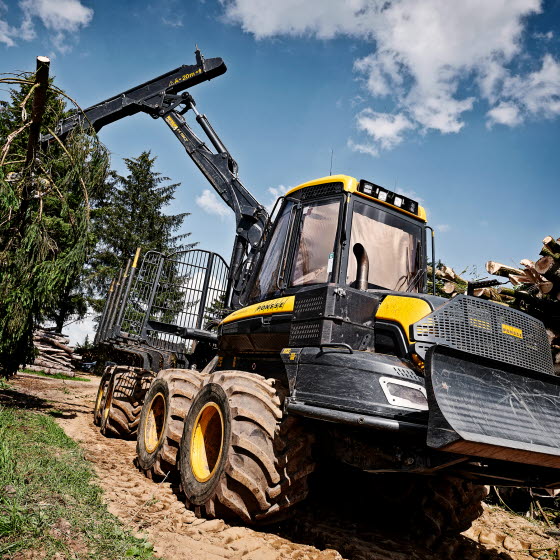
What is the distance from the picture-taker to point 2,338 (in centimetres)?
659

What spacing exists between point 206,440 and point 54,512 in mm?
1589

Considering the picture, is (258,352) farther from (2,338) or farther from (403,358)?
(2,338)

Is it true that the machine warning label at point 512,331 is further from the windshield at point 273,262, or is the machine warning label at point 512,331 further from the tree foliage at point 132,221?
the tree foliage at point 132,221

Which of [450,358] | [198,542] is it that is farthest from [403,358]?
[198,542]

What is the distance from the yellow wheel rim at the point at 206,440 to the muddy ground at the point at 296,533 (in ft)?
1.26

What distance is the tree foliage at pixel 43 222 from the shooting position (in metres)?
6.26

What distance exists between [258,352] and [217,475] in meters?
1.34

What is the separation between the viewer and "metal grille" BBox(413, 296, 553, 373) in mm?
3473

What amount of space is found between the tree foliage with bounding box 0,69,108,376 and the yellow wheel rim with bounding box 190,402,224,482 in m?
3.57

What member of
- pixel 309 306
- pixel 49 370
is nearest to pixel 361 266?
pixel 309 306

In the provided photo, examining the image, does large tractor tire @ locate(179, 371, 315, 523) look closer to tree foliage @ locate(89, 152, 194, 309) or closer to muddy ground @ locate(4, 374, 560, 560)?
muddy ground @ locate(4, 374, 560, 560)

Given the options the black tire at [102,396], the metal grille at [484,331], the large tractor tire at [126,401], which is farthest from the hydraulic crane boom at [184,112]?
the metal grille at [484,331]

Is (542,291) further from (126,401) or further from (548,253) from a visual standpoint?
(126,401)

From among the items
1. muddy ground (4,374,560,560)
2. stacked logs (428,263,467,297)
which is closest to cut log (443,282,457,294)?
stacked logs (428,263,467,297)
